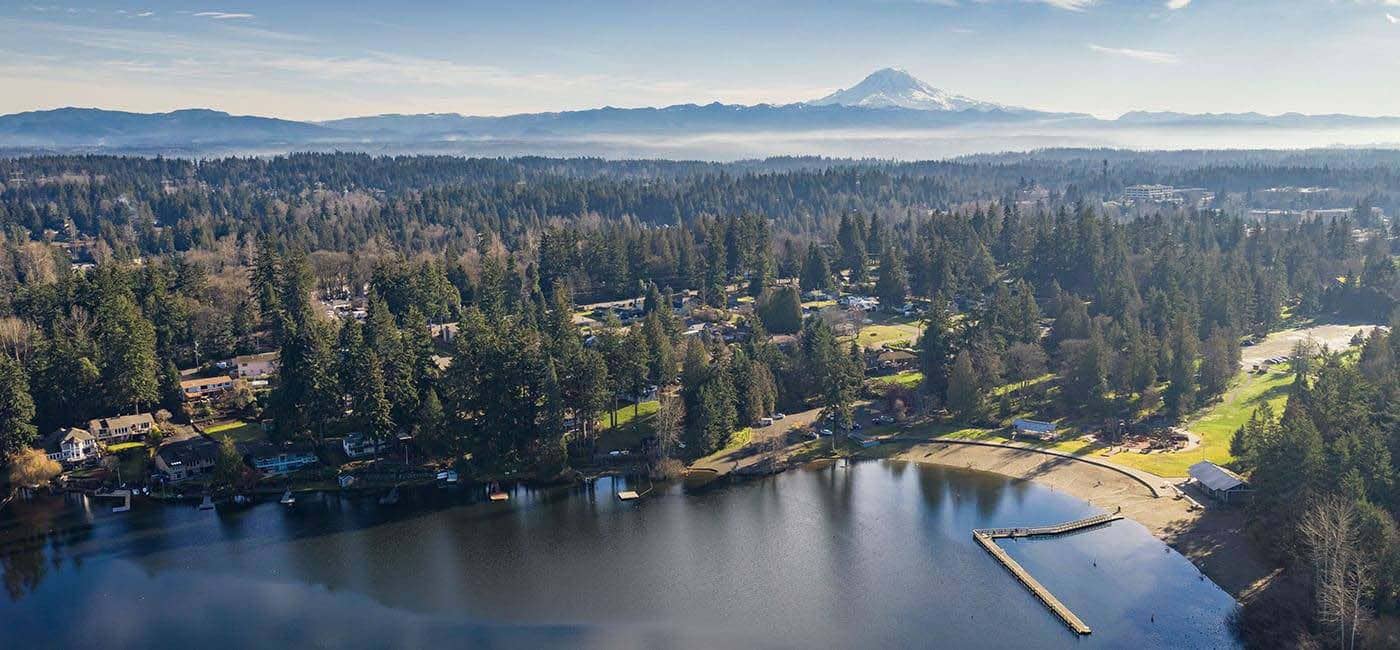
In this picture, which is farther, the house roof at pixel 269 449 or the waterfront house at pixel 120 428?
the waterfront house at pixel 120 428

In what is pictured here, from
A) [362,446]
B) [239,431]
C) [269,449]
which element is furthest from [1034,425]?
[239,431]

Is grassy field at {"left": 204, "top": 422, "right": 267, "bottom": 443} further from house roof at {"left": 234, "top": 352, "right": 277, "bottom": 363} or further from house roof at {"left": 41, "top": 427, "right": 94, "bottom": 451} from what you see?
house roof at {"left": 234, "top": 352, "right": 277, "bottom": 363}


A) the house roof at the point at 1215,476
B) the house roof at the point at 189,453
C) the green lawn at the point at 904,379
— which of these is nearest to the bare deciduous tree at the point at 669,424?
the green lawn at the point at 904,379

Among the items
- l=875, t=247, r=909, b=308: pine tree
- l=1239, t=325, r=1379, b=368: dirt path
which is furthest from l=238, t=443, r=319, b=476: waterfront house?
l=1239, t=325, r=1379, b=368: dirt path

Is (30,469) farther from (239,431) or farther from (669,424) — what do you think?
(669,424)

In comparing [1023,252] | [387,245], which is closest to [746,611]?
[1023,252]

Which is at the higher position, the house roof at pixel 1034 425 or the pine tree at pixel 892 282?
the pine tree at pixel 892 282

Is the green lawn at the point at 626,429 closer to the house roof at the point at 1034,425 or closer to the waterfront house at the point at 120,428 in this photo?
the house roof at the point at 1034,425

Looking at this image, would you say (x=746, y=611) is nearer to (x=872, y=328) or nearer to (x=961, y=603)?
(x=961, y=603)
